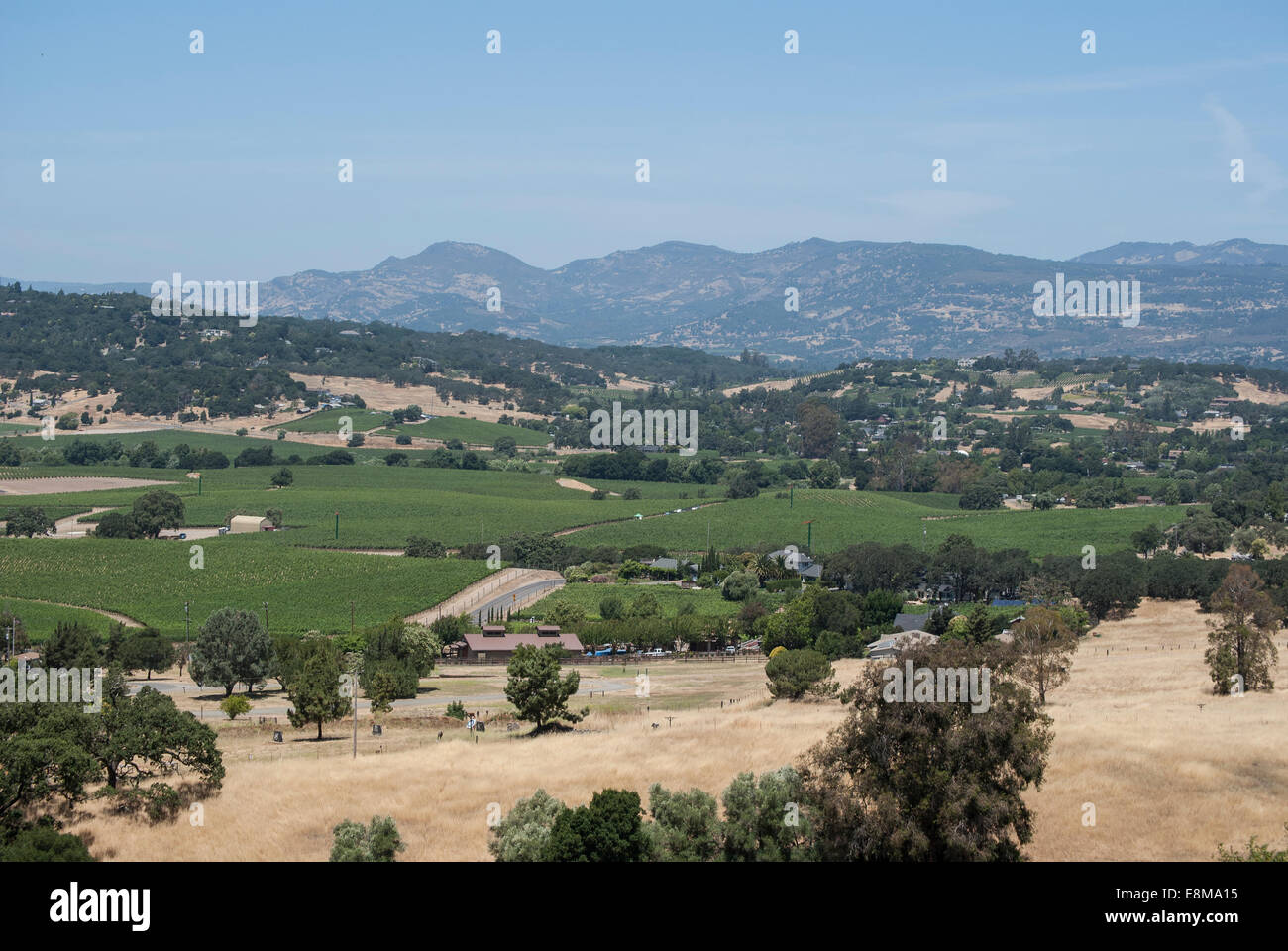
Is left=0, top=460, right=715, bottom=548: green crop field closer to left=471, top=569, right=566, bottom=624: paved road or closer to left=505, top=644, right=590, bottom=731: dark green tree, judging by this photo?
left=471, top=569, right=566, bottom=624: paved road

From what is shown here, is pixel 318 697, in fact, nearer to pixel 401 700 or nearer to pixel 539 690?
pixel 539 690

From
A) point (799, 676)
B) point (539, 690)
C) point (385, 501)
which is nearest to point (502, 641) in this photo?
point (539, 690)

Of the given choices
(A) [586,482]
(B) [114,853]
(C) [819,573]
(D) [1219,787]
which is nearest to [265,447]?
(A) [586,482]

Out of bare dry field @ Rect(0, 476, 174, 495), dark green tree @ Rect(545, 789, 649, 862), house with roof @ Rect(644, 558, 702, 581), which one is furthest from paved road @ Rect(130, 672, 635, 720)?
bare dry field @ Rect(0, 476, 174, 495)

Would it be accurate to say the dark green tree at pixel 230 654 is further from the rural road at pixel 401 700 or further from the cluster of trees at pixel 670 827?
the cluster of trees at pixel 670 827

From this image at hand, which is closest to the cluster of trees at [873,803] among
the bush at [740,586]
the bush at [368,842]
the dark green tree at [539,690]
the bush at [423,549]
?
the bush at [368,842]
